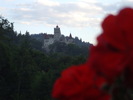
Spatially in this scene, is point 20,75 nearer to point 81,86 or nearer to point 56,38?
point 81,86

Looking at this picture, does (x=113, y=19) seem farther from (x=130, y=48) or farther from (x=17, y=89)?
(x=17, y=89)

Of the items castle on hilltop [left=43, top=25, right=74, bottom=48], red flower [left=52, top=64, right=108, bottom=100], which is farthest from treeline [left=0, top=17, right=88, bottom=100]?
castle on hilltop [left=43, top=25, right=74, bottom=48]

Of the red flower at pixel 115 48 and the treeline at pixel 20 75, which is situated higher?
the treeline at pixel 20 75

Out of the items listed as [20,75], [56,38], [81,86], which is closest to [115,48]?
[81,86]

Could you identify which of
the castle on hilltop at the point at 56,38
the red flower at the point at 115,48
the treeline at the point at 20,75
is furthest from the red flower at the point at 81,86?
the castle on hilltop at the point at 56,38

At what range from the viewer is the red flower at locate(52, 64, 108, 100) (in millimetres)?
1460

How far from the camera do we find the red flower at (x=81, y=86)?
Answer: 1.46m

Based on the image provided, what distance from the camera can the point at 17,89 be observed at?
57.4m

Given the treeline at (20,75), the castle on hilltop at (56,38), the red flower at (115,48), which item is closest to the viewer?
the red flower at (115,48)

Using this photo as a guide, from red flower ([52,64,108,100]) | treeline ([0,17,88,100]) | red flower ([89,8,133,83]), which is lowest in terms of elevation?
red flower ([52,64,108,100])

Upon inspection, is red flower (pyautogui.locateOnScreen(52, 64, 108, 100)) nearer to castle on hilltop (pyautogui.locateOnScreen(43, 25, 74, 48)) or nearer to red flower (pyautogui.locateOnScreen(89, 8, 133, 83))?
red flower (pyautogui.locateOnScreen(89, 8, 133, 83))

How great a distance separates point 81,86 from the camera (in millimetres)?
1469

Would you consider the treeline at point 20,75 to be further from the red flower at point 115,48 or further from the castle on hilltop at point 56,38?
the castle on hilltop at point 56,38

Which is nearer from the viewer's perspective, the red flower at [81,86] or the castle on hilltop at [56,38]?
the red flower at [81,86]
